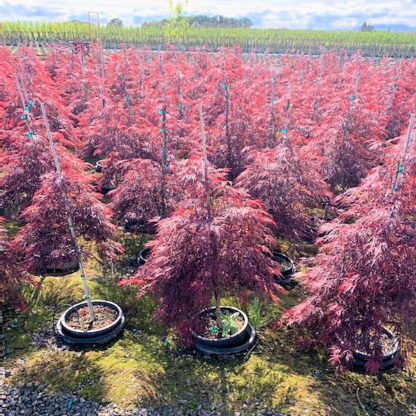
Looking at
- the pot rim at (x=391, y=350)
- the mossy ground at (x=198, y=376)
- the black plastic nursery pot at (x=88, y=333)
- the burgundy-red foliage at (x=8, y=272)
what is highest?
the burgundy-red foliage at (x=8, y=272)

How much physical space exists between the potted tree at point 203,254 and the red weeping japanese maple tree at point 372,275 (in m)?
0.73

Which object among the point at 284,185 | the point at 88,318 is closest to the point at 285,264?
the point at 284,185

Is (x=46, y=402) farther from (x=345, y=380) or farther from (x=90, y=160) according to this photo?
(x=90, y=160)

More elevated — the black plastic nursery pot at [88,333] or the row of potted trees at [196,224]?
the row of potted trees at [196,224]

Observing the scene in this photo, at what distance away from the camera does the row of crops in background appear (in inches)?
1380

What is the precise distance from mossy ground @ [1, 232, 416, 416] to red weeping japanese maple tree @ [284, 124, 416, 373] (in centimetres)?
46

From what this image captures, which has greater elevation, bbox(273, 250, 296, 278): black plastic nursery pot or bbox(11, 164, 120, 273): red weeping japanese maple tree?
bbox(11, 164, 120, 273): red weeping japanese maple tree

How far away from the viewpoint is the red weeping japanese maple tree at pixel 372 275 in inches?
150

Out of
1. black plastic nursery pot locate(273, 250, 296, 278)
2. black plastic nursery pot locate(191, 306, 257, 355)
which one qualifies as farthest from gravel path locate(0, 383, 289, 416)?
black plastic nursery pot locate(273, 250, 296, 278)

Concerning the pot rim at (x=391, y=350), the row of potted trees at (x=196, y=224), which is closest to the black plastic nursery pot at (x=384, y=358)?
the pot rim at (x=391, y=350)

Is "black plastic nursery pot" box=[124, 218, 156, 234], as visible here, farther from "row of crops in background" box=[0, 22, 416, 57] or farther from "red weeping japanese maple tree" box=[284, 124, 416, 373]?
"row of crops in background" box=[0, 22, 416, 57]

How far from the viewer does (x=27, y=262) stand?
5.04m

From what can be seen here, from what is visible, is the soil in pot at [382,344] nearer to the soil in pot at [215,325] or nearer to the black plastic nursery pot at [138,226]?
the soil in pot at [215,325]

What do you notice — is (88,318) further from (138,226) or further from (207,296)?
(138,226)
